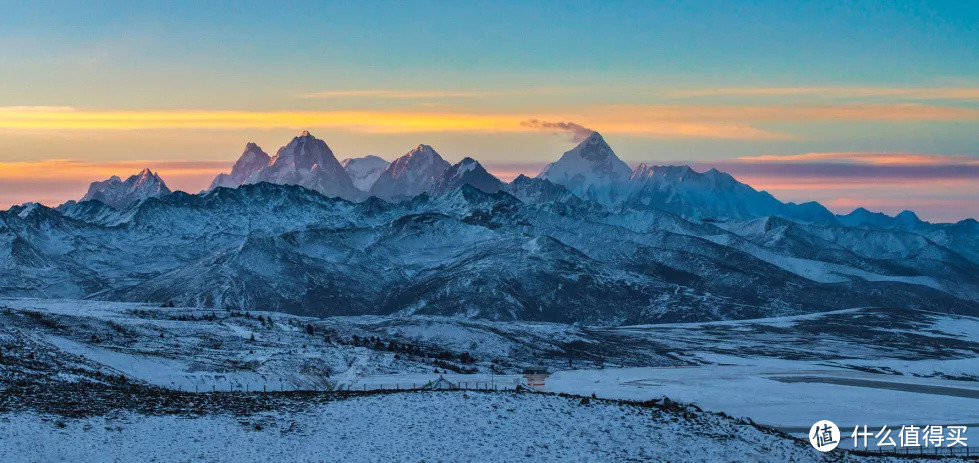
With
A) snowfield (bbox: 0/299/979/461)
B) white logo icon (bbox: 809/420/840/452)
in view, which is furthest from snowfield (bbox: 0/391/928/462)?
white logo icon (bbox: 809/420/840/452)

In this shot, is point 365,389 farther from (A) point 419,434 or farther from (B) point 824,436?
(B) point 824,436

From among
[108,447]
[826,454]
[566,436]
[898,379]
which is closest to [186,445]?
[108,447]

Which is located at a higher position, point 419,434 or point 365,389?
point 419,434

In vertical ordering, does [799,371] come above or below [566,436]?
below

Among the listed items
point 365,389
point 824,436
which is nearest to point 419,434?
point 824,436

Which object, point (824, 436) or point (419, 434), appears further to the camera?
point (824, 436)

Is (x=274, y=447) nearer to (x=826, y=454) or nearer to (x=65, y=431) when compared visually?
(x=65, y=431)

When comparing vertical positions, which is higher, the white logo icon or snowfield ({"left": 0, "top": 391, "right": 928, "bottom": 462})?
snowfield ({"left": 0, "top": 391, "right": 928, "bottom": 462})

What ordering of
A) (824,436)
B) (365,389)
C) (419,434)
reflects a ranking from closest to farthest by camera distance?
(419,434) → (824,436) → (365,389)

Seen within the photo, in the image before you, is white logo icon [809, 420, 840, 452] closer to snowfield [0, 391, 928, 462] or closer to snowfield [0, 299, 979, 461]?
snowfield [0, 299, 979, 461]
